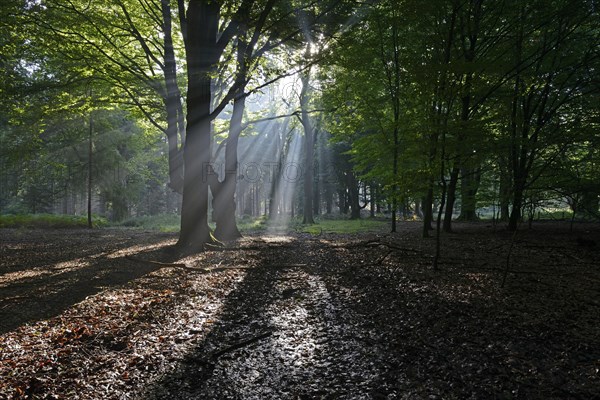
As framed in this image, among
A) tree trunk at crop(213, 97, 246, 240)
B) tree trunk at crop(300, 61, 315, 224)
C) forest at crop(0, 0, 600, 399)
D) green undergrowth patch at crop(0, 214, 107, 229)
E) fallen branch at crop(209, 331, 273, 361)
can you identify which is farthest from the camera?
tree trunk at crop(300, 61, 315, 224)

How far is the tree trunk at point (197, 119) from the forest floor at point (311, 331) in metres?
2.84

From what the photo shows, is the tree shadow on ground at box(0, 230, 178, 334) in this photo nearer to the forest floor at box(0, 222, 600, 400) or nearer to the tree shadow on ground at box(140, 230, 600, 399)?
the forest floor at box(0, 222, 600, 400)

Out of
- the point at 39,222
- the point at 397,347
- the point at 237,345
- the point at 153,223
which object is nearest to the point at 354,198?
the point at 153,223

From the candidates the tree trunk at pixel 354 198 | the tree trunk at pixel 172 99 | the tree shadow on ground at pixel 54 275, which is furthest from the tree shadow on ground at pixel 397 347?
the tree trunk at pixel 354 198

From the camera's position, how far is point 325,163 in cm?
3753

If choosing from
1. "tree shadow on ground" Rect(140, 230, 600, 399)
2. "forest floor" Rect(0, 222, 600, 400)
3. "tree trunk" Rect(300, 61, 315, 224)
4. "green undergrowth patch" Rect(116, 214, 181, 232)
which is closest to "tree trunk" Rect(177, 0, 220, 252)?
"forest floor" Rect(0, 222, 600, 400)

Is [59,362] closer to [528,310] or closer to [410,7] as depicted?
[528,310]

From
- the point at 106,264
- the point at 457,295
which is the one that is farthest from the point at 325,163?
the point at 457,295

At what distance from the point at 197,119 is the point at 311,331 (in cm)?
795

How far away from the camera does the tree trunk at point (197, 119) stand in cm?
987

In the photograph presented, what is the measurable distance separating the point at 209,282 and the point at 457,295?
4553mm

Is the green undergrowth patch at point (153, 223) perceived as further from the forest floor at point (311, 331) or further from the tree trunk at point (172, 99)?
the forest floor at point (311, 331)

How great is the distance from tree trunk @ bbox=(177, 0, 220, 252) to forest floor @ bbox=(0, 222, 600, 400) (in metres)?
2.84

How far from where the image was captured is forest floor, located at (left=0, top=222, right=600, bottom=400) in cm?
298
